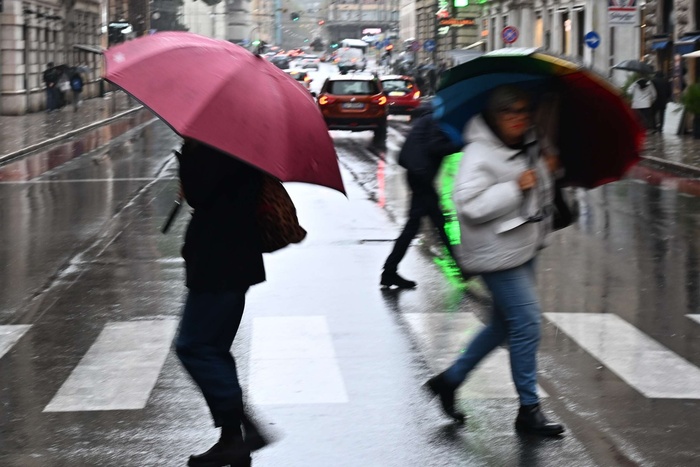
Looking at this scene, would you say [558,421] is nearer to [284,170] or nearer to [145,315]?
[284,170]

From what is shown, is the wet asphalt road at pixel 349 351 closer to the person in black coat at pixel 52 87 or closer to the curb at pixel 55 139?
the curb at pixel 55 139

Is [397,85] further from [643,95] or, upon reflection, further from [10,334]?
[10,334]

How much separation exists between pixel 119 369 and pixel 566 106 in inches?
126

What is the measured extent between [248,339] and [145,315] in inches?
49.1

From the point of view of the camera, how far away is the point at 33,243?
13539mm

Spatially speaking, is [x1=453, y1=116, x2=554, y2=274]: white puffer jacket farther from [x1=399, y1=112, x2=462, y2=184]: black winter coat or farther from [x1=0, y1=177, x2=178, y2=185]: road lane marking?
[x1=0, y1=177, x2=178, y2=185]: road lane marking

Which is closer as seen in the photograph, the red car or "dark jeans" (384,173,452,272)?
"dark jeans" (384,173,452,272)

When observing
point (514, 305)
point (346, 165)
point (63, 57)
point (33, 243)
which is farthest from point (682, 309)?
point (63, 57)

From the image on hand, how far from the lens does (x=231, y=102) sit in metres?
5.07

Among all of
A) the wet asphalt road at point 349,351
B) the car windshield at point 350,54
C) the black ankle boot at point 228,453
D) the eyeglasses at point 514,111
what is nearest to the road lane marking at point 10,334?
the wet asphalt road at point 349,351

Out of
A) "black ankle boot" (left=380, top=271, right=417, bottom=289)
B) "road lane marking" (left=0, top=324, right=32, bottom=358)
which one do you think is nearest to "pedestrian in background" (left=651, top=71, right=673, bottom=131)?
"black ankle boot" (left=380, top=271, right=417, bottom=289)

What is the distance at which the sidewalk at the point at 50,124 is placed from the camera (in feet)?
96.5

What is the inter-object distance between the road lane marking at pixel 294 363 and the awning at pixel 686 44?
2390 centimetres

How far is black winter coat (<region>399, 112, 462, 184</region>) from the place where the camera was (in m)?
9.55
